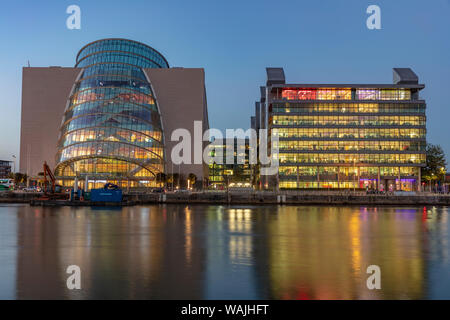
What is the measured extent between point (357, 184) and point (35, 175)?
98.1 metres

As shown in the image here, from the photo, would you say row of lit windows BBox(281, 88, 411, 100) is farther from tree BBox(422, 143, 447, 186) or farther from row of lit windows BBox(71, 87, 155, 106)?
row of lit windows BBox(71, 87, 155, 106)

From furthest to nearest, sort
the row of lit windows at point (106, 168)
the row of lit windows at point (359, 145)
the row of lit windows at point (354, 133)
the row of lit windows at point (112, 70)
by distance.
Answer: the row of lit windows at point (354, 133) < the row of lit windows at point (359, 145) < the row of lit windows at point (112, 70) < the row of lit windows at point (106, 168)

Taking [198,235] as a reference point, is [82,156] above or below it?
above

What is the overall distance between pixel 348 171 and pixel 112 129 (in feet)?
236

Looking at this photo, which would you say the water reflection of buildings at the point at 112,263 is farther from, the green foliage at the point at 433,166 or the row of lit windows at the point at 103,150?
the green foliage at the point at 433,166

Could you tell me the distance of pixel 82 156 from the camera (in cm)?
9869

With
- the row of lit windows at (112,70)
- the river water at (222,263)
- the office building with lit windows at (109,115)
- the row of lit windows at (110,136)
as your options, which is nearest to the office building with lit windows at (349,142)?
the office building with lit windows at (109,115)

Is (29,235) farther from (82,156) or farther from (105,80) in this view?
(105,80)

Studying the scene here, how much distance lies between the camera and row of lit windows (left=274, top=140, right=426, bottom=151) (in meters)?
119

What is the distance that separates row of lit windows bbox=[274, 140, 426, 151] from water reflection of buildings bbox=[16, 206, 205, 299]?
97.5 m

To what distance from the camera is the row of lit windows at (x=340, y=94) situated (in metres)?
123

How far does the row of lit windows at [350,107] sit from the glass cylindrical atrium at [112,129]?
1633 inches

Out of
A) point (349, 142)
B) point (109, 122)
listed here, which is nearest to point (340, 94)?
point (349, 142)
